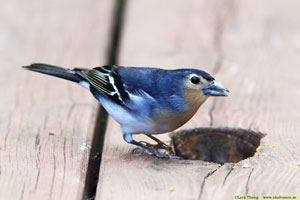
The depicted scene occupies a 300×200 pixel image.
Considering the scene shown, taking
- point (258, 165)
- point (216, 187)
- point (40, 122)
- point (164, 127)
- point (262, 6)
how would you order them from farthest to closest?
1. point (262, 6)
2. point (40, 122)
3. point (164, 127)
4. point (258, 165)
5. point (216, 187)

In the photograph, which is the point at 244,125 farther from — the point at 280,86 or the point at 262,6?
the point at 262,6

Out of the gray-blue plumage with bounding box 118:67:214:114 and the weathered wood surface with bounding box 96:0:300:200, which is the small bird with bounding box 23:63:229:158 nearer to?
the gray-blue plumage with bounding box 118:67:214:114

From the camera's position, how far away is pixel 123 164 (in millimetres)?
3643

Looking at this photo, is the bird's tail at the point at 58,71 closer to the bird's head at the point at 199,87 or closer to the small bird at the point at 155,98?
Result: the small bird at the point at 155,98

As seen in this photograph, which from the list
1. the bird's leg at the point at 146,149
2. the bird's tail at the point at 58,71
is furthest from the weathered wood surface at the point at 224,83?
the bird's tail at the point at 58,71

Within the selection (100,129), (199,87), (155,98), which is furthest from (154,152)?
(100,129)

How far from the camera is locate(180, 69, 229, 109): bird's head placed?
161 inches

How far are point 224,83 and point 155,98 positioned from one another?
38.4 inches

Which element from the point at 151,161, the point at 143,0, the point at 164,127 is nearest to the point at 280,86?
the point at 164,127

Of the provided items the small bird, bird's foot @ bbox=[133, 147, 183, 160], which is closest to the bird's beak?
the small bird

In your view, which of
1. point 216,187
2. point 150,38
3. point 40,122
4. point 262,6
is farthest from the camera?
point 262,6

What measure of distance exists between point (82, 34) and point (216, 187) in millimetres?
2775

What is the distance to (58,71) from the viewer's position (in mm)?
4750

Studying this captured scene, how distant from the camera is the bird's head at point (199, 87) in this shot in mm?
4086
